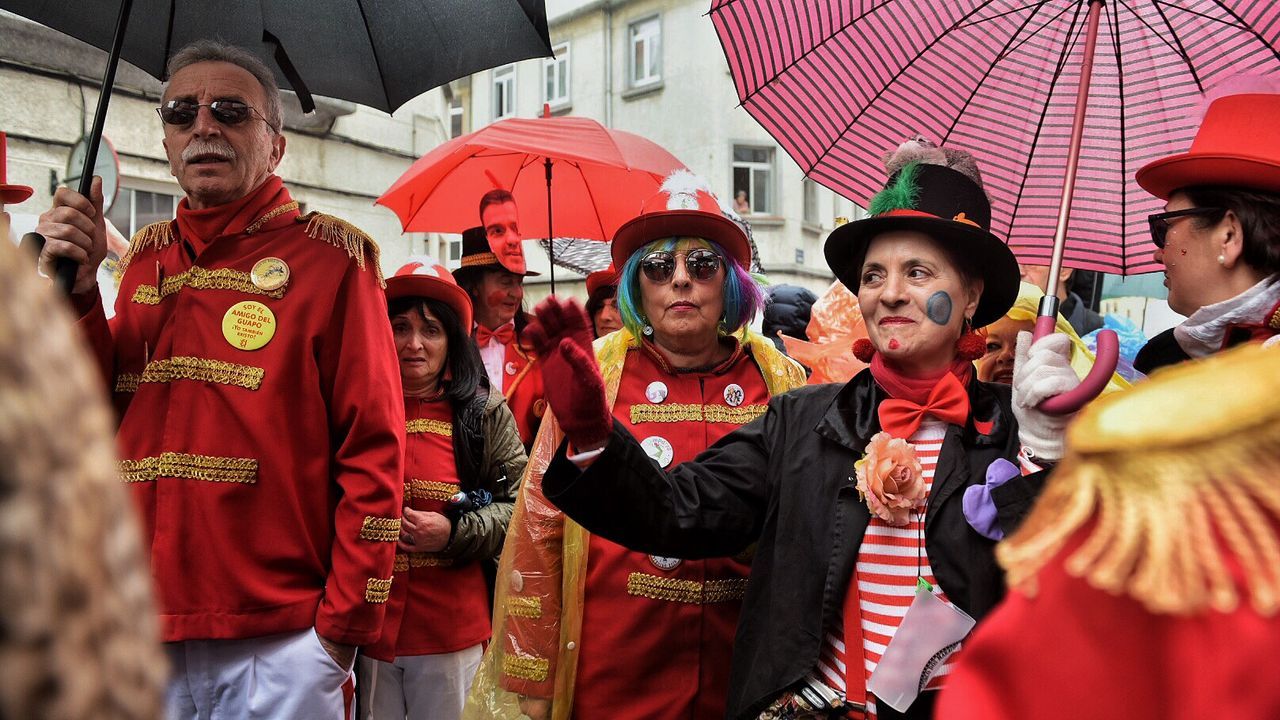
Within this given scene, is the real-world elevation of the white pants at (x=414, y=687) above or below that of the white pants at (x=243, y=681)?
below

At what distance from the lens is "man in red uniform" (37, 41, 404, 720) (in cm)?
285

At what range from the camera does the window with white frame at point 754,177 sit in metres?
22.1

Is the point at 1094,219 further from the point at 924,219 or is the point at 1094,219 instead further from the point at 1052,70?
the point at 924,219

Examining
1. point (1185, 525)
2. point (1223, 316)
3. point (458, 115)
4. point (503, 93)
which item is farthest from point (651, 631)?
point (458, 115)

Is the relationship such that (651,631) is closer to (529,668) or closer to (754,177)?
(529,668)

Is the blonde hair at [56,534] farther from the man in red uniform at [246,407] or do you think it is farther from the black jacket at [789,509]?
the man in red uniform at [246,407]

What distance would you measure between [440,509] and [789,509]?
6.25 feet

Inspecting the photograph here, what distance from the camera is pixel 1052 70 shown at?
10.8ft

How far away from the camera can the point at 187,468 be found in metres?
2.86

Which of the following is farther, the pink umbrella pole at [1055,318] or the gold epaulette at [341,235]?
the gold epaulette at [341,235]

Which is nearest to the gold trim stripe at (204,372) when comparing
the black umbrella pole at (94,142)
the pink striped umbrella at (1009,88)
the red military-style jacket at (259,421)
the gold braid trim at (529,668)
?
the red military-style jacket at (259,421)

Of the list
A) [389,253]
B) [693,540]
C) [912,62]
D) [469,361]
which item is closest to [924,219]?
[912,62]

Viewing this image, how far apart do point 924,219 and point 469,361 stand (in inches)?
91.4

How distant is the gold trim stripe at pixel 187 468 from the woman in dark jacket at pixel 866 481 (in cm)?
96
